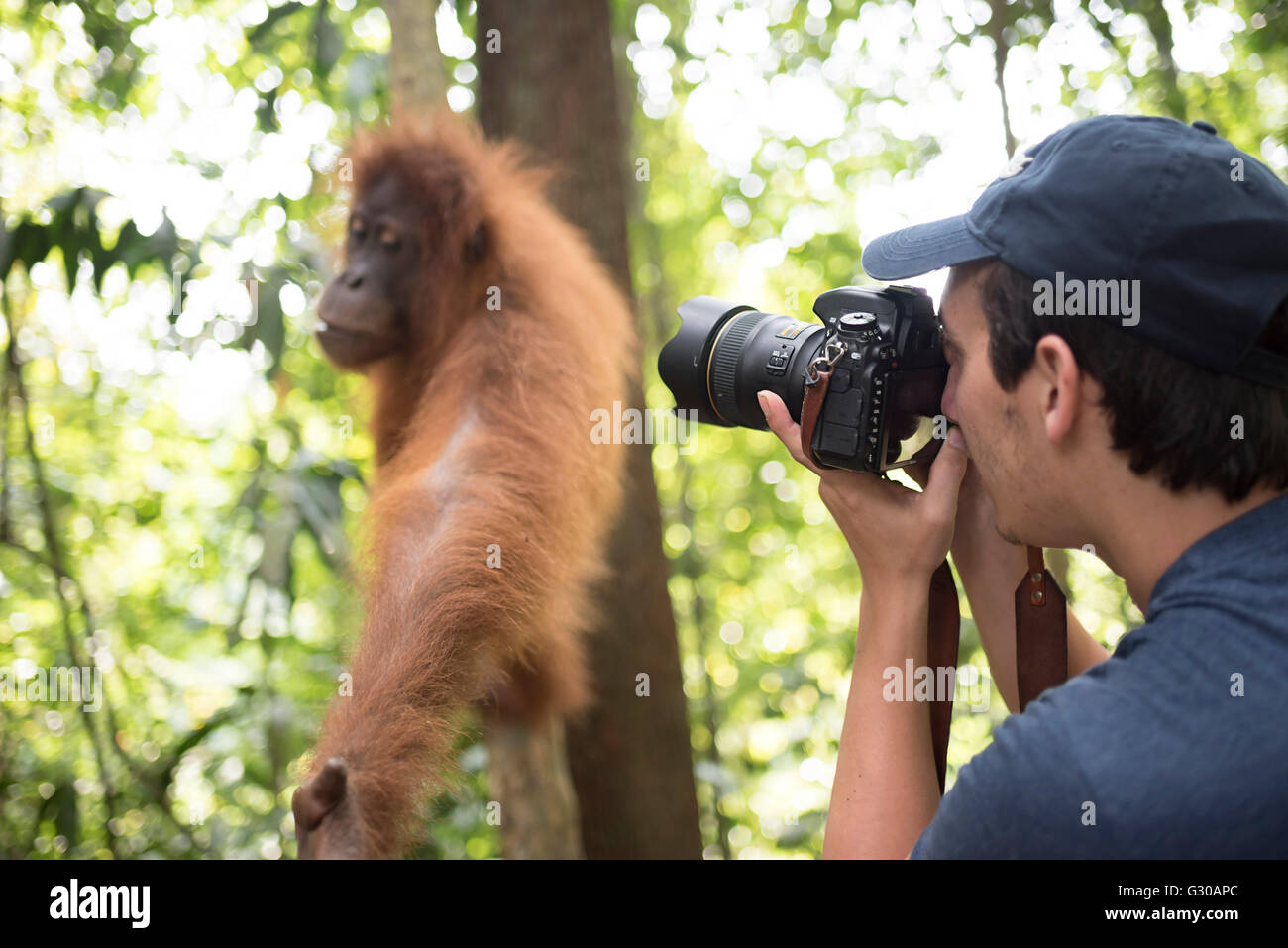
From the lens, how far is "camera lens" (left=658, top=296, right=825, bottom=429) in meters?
1.23

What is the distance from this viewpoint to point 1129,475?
0.86m

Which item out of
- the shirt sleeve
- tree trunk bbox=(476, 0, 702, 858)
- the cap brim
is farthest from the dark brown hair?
tree trunk bbox=(476, 0, 702, 858)

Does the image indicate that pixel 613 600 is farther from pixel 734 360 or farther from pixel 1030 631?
pixel 1030 631

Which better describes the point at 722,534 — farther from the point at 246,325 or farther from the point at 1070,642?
the point at 1070,642

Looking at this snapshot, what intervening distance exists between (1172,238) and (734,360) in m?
0.60

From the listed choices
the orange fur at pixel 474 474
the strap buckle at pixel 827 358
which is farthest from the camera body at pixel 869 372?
the orange fur at pixel 474 474

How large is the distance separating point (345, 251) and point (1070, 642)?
5.51 feet

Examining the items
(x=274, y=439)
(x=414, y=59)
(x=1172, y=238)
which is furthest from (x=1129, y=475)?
(x=274, y=439)

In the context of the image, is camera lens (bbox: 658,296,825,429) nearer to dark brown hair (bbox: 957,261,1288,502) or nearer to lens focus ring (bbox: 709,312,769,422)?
lens focus ring (bbox: 709,312,769,422)

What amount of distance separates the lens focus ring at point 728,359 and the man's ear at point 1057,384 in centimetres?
48

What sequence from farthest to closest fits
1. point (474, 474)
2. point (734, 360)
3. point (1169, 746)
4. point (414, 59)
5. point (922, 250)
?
point (414, 59) → point (474, 474) → point (734, 360) → point (922, 250) → point (1169, 746)

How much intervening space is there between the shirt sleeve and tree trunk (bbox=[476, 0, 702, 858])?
1544 millimetres

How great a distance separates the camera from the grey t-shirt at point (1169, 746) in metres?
0.68
